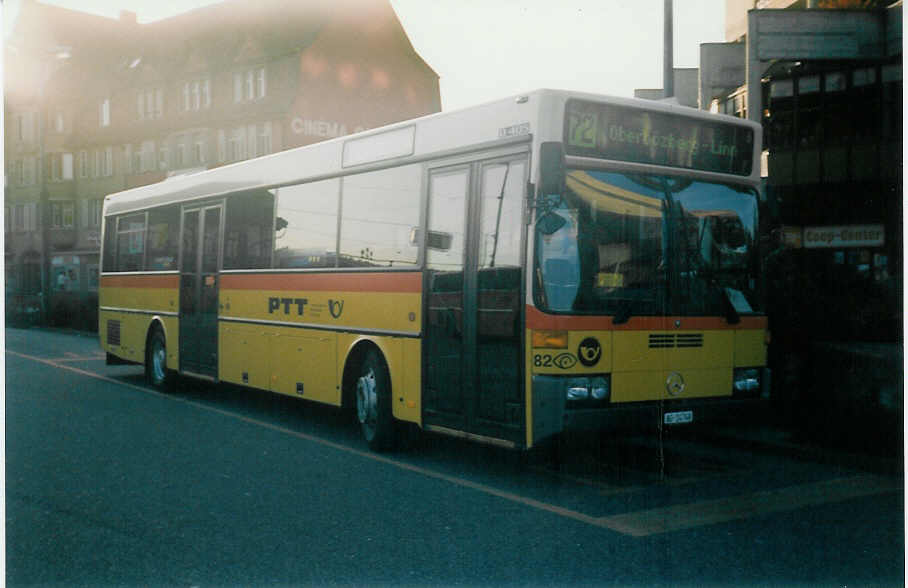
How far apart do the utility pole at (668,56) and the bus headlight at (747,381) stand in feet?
14.1

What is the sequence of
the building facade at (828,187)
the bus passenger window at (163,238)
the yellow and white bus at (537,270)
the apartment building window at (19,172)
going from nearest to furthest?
1. the yellow and white bus at (537,270)
2. the building facade at (828,187)
3. the apartment building window at (19,172)
4. the bus passenger window at (163,238)

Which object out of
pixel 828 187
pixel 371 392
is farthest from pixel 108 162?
pixel 371 392

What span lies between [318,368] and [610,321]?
375cm

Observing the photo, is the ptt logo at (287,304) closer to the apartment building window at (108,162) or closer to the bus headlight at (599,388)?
the bus headlight at (599,388)

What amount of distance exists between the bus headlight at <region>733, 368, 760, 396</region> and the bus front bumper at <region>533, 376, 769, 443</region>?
48 millimetres

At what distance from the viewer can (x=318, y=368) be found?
10.3 m

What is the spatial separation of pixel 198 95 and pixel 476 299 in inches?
1466

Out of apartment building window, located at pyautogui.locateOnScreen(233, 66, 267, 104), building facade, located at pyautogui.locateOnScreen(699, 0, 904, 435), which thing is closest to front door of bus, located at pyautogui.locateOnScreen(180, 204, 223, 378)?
building facade, located at pyautogui.locateOnScreen(699, 0, 904, 435)

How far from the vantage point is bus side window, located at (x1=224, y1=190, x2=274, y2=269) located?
1138 cm

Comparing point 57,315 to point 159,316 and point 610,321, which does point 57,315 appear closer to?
point 159,316

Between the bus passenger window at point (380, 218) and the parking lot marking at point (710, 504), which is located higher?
the bus passenger window at point (380, 218)

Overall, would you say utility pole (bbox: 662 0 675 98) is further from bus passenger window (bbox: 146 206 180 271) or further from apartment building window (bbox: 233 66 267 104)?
apartment building window (bbox: 233 66 267 104)

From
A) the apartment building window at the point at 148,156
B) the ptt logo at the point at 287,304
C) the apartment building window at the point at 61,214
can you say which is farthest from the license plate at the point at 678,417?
the apartment building window at the point at 148,156

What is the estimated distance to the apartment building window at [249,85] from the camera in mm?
40969
